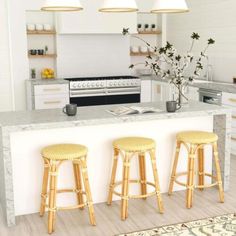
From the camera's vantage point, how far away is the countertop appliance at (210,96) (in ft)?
19.9

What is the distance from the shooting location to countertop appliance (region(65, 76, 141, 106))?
23.2 ft

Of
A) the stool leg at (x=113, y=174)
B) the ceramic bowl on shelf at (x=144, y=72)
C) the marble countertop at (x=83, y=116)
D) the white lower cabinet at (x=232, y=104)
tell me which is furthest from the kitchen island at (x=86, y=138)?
the ceramic bowl on shelf at (x=144, y=72)

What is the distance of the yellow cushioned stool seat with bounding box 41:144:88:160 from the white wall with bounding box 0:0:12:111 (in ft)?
12.2

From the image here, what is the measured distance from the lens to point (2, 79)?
712cm

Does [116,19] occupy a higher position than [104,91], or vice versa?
[116,19]

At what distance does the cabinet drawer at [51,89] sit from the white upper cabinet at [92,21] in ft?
3.10

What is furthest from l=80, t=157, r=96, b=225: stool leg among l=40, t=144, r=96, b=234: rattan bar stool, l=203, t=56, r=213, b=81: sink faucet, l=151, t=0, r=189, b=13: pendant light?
l=203, t=56, r=213, b=81: sink faucet

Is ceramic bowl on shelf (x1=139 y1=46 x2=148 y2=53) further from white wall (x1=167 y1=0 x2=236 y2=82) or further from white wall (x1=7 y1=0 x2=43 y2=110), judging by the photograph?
white wall (x1=7 y1=0 x2=43 y2=110)

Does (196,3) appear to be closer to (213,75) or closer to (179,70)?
(213,75)

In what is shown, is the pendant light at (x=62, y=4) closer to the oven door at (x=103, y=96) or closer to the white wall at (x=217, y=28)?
the oven door at (x=103, y=96)

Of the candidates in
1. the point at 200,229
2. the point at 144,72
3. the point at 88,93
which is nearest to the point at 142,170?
the point at 200,229

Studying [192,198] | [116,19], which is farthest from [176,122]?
[116,19]

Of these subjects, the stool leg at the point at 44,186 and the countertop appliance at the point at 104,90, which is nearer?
the stool leg at the point at 44,186

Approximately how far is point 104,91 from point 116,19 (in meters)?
1.31
